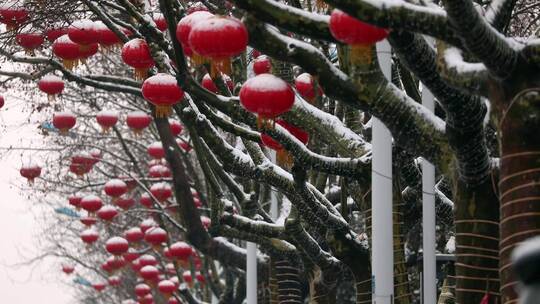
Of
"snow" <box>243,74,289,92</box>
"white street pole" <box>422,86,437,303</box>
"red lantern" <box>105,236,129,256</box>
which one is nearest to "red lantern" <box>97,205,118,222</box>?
"red lantern" <box>105,236,129,256</box>

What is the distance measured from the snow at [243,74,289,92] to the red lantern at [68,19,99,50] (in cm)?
442

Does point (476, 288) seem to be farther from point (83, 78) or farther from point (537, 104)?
point (83, 78)

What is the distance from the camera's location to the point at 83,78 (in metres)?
16.8

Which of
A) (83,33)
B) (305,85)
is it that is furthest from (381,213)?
(83,33)

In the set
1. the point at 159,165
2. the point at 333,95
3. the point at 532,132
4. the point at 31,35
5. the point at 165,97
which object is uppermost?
the point at 159,165

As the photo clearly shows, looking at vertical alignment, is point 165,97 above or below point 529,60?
above

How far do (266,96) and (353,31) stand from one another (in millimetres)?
1300

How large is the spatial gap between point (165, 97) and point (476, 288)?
131 inches

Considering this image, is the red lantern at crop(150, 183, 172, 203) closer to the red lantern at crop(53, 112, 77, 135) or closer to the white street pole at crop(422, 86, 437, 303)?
the red lantern at crop(53, 112, 77, 135)

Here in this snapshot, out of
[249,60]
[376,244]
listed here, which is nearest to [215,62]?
[376,244]

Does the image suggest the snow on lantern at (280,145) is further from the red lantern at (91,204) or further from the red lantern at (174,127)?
the red lantern at (91,204)

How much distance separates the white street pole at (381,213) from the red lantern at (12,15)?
4.82 meters

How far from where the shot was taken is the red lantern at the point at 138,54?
11.7 m

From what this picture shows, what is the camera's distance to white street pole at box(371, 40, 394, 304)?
413 inches
